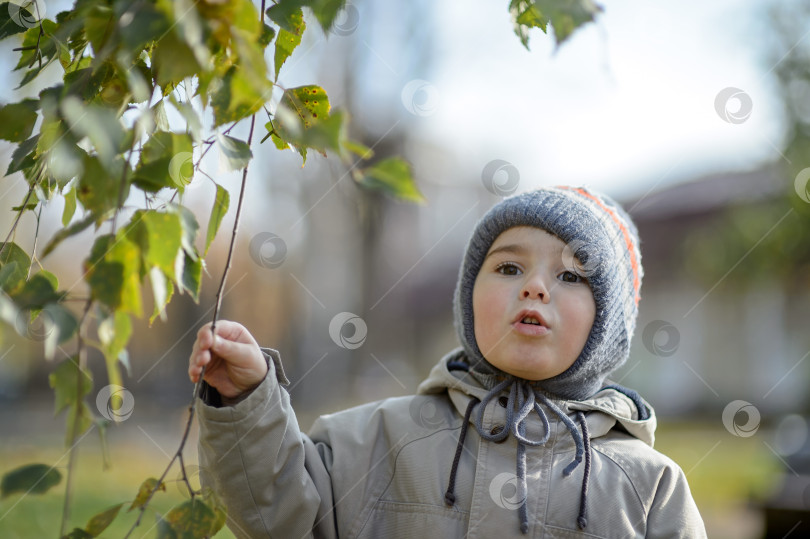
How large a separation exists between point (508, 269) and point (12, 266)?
102 centimetres

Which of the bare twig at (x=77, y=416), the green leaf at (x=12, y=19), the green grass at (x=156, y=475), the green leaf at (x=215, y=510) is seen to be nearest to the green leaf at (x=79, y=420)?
the bare twig at (x=77, y=416)

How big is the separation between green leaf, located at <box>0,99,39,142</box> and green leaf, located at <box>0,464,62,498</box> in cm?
37

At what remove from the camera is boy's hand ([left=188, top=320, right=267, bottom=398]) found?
1.24 m

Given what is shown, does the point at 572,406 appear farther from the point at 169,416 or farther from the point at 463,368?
the point at 169,416

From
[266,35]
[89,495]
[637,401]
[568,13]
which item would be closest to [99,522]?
[266,35]

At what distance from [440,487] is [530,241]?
0.56 metres

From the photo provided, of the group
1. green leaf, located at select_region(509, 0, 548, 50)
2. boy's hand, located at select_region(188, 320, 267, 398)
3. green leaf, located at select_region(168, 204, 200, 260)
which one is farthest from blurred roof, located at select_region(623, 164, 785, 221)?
green leaf, located at select_region(168, 204, 200, 260)

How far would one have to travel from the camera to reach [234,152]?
35.2 inches

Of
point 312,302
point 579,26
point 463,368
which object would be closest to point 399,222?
point 312,302

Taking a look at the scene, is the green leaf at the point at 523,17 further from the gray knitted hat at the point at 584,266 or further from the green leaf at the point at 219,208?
the gray knitted hat at the point at 584,266

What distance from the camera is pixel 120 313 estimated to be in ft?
2.52

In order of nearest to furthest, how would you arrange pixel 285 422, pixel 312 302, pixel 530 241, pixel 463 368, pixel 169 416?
pixel 285 422, pixel 530 241, pixel 463 368, pixel 169 416, pixel 312 302

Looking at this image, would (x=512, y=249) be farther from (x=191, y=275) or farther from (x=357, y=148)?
(x=357, y=148)

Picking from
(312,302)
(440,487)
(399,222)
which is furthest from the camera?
(312,302)
